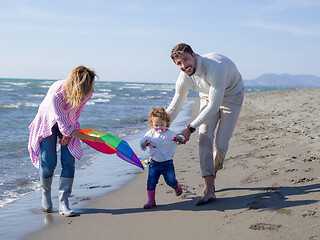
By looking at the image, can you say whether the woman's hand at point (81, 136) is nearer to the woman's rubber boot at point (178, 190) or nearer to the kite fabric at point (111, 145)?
the kite fabric at point (111, 145)

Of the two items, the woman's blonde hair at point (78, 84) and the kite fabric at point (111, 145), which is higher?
the woman's blonde hair at point (78, 84)

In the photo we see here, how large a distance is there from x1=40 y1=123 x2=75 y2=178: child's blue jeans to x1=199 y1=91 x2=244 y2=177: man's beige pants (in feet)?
4.90

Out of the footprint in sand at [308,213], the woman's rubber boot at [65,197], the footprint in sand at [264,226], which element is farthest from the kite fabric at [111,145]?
the footprint in sand at [308,213]

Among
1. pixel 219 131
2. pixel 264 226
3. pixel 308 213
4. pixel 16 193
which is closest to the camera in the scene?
pixel 264 226

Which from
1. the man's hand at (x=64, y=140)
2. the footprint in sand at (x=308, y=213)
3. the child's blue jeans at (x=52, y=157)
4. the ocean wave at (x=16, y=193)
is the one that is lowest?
the ocean wave at (x=16, y=193)

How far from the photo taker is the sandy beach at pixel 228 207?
307cm

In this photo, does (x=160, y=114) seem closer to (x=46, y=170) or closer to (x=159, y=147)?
(x=159, y=147)

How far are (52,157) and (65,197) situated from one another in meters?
0.47

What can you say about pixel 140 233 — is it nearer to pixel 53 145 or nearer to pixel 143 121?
pixel 53 145

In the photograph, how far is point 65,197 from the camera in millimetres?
3955

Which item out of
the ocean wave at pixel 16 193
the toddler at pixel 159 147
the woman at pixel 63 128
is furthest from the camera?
the ocean wave at pixel 16 193

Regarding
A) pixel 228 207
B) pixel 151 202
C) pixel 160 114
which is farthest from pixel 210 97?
pixel 151 202

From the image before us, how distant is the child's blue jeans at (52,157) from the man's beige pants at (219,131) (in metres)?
1.49

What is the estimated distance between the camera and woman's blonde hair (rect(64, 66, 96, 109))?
11.9 ft
